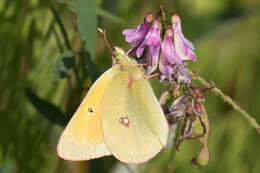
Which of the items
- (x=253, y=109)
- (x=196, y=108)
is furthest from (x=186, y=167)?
(x=196, y=108)

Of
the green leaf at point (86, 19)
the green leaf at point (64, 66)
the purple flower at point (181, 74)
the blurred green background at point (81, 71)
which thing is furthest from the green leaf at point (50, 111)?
the purple flower at point (181, 74)

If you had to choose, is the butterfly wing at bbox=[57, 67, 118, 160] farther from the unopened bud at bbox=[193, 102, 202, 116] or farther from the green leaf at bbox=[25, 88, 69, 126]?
the unopened bud at bbox=[193, 102, 202, 116]

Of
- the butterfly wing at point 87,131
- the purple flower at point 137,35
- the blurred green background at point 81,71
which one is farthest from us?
the blurred green background at point 81,71

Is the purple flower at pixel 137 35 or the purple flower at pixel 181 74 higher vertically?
the purple flower at pixel 137 35

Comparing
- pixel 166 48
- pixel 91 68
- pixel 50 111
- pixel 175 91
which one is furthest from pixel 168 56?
pixel 50 111

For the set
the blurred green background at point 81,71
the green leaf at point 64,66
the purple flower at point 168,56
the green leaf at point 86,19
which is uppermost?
the green leaf at point 86,19

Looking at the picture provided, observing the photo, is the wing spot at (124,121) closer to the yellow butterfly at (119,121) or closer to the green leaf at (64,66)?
the yellow butterfly at (119,121)
